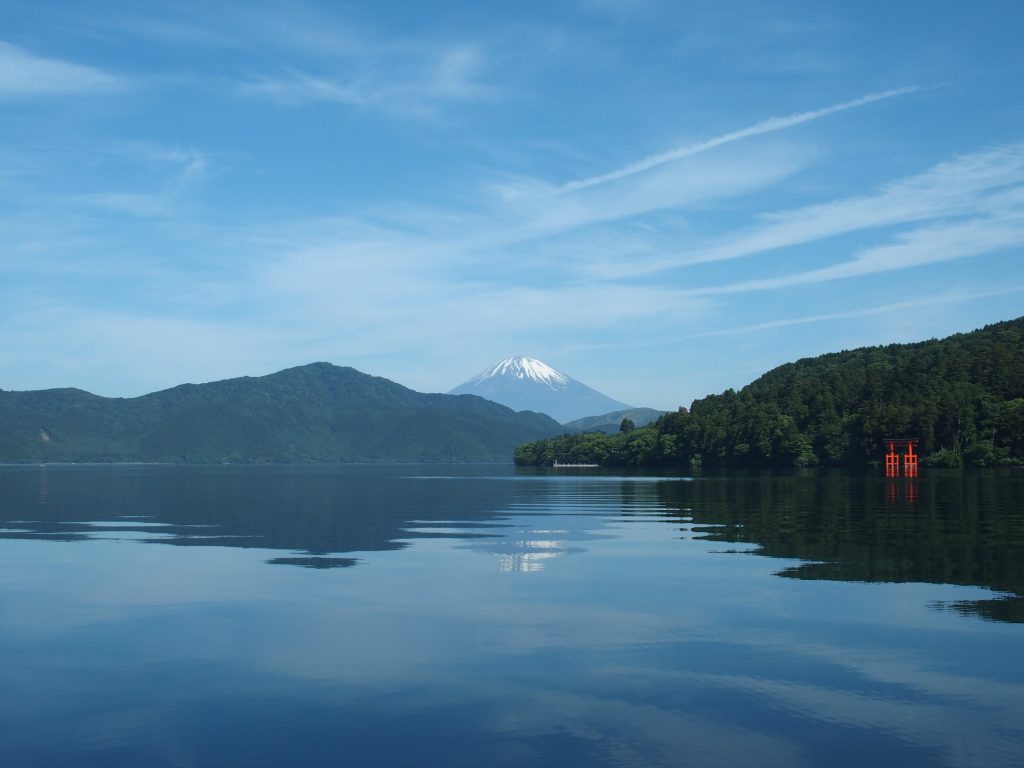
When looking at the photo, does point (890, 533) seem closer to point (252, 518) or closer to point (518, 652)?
point (518, 652)

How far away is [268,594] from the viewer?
3594 cm

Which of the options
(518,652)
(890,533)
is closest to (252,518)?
(890,533)

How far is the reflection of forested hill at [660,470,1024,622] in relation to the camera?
38562mm

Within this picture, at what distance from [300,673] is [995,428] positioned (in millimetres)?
193275

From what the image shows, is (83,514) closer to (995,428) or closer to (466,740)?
(466,740)

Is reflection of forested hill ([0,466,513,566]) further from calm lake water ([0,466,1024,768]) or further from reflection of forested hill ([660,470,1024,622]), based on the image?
reflection of forested hill ([660,470,1024,622])

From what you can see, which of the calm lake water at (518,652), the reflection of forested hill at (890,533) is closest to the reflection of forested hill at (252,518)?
the calm lake water at (518,652)

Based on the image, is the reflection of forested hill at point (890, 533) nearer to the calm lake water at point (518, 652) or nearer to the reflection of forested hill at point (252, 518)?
the calm lake water at point (518, 652)

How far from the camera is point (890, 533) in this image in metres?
55.7

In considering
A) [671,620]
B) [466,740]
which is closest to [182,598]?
[671,620]

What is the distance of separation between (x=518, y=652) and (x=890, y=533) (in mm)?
36257

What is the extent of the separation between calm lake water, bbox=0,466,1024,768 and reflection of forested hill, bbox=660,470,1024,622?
1.15ft

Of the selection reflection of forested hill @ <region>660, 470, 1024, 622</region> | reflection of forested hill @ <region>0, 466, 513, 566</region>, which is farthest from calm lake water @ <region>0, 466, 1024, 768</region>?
reflection of forested hill @ <region>0, 466, 513, 566</region>

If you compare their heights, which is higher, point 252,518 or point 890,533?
point 890,533
